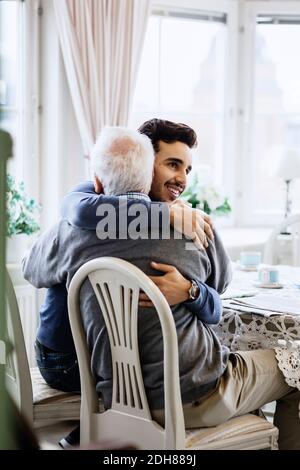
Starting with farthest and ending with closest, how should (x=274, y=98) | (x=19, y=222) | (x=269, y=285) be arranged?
1. (x=274, y=98)
2. (x=19, y=222)
3. (x=269, y=285)

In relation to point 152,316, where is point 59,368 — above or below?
below

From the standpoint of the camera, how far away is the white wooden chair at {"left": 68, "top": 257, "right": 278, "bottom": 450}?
Result: 1.62 m

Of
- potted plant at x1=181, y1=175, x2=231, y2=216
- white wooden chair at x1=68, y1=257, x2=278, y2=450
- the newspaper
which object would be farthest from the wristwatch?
potted plant at x1=181, y1=175, x2=231, y2=216

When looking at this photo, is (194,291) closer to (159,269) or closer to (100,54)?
(159,269)

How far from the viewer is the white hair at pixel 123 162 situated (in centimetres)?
177

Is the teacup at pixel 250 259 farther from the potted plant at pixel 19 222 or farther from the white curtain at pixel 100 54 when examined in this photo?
the white curtain at pixel 100 54

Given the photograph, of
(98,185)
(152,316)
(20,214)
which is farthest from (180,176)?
(20,214)

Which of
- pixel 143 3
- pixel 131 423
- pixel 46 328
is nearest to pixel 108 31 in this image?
pixel 143 3

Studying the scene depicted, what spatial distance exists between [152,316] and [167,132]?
0.71 meters

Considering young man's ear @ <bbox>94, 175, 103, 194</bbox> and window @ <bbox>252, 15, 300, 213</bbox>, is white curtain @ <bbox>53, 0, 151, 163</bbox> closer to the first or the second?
window @ <bbox>252, 15, 300, 213</bbox>

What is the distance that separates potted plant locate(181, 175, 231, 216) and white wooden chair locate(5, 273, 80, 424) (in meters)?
1.76

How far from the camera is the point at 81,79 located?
3.41m

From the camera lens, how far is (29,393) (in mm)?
1897

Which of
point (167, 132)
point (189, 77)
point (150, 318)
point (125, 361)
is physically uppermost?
point (189, 77)
